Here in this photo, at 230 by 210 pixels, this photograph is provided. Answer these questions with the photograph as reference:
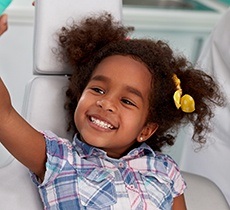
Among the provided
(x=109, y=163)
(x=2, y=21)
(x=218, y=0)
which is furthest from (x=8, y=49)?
(x=2, y=21)

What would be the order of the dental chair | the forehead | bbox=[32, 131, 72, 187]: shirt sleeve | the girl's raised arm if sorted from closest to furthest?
the girl's raised arm < bbox=[32, 131, 72, 187]: shirt sleeve < the forehead < the dental chair

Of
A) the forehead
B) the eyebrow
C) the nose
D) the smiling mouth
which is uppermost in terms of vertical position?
the forehead

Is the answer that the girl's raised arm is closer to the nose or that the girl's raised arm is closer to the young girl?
the young girl

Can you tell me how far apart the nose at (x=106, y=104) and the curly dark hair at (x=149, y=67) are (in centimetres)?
12

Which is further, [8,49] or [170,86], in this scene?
[8,49]

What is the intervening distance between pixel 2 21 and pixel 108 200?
0.44 meters

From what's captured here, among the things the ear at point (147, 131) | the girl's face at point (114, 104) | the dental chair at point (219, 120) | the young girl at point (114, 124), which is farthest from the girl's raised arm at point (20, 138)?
the dental chair at point (219, 120)

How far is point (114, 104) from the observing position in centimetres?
124

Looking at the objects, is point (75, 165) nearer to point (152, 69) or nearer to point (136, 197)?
point (136, 197)

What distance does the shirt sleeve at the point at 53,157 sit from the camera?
3.84 feet

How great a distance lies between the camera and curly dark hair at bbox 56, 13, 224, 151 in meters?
1.34

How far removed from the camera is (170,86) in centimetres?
137

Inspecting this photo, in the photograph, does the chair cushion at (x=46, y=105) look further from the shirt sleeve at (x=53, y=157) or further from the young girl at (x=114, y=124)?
the shirt sleeve at (x=53, y=157)

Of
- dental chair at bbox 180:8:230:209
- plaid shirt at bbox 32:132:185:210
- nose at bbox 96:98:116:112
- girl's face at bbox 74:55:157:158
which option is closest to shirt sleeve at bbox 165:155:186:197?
plaid shirt at bbox 32:132:185:210
